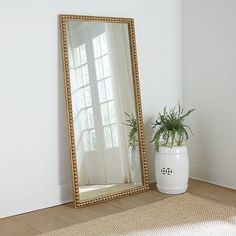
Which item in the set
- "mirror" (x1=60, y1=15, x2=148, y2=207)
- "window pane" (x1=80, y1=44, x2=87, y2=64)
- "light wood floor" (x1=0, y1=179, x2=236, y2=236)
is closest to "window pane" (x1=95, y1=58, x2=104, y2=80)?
"mirror" (x1=60, y1=15, x2=148, y2=207)

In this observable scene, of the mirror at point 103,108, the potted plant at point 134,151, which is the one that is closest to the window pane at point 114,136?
the mirror at point 103,108

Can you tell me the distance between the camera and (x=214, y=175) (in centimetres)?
393

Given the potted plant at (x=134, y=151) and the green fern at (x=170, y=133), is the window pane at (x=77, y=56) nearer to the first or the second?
the potted plant at (x=134, y=151)

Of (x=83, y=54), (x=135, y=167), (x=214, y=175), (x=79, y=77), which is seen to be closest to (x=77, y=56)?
(x=83, y=54)

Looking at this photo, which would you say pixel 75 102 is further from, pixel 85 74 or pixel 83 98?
pixel 85 74

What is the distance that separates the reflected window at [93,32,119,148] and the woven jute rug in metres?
0.65

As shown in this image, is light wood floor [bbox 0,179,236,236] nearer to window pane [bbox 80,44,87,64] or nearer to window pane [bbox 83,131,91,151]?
window pane [bbox 83,131,91,151]

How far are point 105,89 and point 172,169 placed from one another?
850mm

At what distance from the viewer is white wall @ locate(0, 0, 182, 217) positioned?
3086mm

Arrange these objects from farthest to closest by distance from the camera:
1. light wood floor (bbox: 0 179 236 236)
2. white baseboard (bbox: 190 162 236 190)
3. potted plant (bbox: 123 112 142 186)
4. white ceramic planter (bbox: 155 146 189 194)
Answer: white baseboard (bbox: 190 162 236 190), potted plant (bbox: 123 112 142 186), white ceramic planter (bbox: 155 146 189 194), light wood floor (bbox: 0 179 236 236)

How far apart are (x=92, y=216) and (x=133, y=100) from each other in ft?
3.56

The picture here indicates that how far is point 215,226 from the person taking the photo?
2789 mm

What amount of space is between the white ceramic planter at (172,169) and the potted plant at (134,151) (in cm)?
18

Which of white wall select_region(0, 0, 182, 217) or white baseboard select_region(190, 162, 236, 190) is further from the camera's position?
white baseboard select_region(190, 162, 236, 190)
